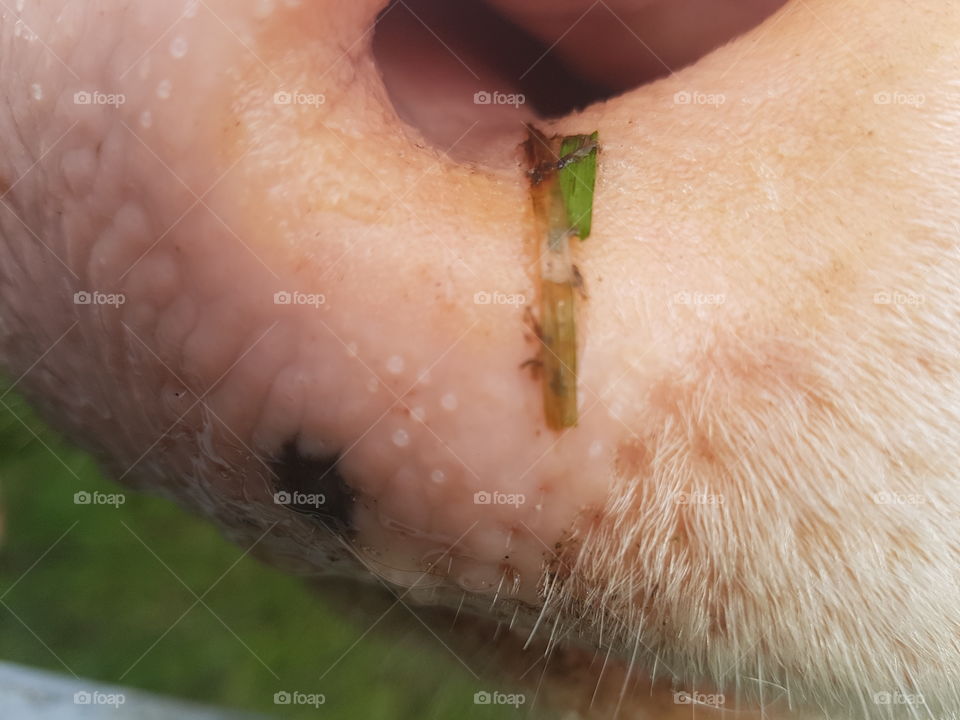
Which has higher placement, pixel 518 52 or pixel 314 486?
pixel 518 52

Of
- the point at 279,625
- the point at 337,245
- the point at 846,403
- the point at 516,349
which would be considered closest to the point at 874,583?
the point at 846,403

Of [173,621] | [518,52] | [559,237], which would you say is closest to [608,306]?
[559,237]

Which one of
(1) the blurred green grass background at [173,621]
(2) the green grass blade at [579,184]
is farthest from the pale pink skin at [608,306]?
(1) the blurred green grass background at [173,621]

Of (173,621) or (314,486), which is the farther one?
(173,621)

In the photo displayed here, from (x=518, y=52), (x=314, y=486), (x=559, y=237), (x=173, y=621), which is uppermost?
(x=518, y=52)

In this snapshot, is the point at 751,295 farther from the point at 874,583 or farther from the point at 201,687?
the point at 201,687

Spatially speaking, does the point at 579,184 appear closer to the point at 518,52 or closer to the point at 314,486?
the point at 518,52
